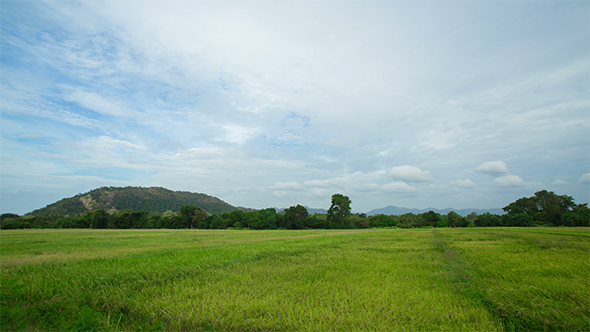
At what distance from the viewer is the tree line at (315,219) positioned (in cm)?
5338

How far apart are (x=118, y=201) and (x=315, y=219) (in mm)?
136908

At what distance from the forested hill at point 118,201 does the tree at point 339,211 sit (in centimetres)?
11300

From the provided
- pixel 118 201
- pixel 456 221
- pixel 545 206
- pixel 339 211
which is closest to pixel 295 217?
pixel 339 211

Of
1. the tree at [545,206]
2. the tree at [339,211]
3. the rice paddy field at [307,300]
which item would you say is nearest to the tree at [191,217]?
the tree at [339,211]

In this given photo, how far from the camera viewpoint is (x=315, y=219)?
2662 inches

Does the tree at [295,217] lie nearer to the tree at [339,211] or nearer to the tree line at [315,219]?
the tree line at [315,219]

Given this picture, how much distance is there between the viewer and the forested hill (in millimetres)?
126750

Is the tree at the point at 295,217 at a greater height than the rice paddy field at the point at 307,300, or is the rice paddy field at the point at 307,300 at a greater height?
the rice paddy field at the point at 307,300

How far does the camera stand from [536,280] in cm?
379

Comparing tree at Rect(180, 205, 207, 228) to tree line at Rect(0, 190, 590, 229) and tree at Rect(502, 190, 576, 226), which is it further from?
tree at Rect(502, 190, 576, 226)

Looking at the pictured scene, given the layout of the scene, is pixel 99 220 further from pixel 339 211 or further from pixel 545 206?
pixel 545 206

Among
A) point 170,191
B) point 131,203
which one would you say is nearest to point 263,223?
point 131,203

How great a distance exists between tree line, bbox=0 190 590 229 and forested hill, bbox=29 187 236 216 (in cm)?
6707

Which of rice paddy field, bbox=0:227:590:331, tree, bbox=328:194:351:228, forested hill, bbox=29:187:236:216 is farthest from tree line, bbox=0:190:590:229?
forested hill, bbox=29:187:236:216
